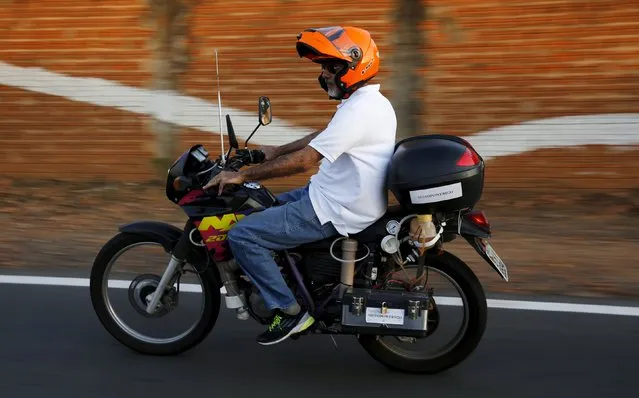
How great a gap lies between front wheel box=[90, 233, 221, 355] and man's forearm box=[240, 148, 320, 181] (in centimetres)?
67

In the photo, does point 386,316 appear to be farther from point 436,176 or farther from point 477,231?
point 436,176

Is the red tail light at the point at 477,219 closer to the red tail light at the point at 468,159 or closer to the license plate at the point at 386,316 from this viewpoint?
the red tail light at the point at 468,159

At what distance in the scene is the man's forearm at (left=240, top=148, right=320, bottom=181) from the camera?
4.00 m

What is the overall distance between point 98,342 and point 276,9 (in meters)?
5.59

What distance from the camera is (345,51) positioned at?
394 cm

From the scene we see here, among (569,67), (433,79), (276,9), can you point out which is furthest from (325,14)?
(569,67)

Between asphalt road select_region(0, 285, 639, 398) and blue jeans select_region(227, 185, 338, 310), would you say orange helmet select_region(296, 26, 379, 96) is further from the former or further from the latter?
asphalt road select_region(0, 285, 639, 398)

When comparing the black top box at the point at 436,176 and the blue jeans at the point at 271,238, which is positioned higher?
the black top box at the point at 436,176

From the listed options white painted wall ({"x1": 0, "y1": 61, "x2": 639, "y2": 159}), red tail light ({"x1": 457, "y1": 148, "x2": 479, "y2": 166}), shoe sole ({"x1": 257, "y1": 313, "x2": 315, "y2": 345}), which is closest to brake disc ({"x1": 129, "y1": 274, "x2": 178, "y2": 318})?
shoe sole ({"x1": 257, "y1": 313, "x2": 315, "y2": 345})

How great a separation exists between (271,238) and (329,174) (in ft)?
1.37

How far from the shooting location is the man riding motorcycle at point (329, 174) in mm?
3959

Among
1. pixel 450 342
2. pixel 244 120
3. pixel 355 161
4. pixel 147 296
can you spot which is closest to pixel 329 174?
pixel 355 161

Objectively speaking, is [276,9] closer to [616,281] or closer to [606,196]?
[606,196]

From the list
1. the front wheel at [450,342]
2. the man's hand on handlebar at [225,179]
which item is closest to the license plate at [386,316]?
the front wheel at [450,342]
